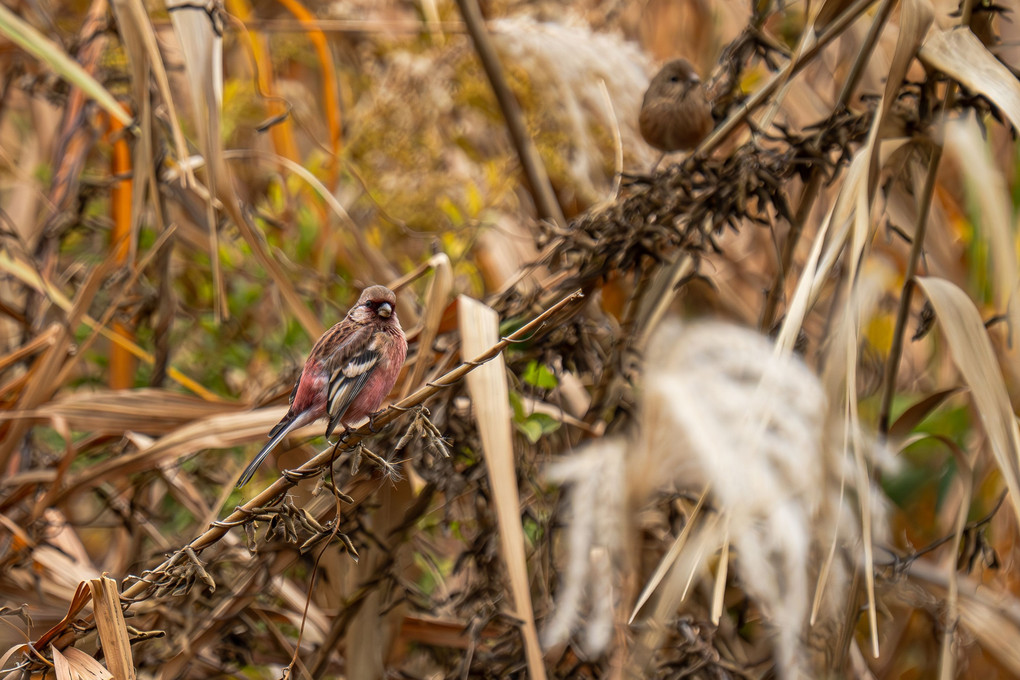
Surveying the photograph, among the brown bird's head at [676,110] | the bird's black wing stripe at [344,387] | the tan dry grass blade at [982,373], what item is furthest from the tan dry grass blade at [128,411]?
the tan dry grass blade at [982,373]

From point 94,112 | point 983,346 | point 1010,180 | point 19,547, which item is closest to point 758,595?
point 983,346

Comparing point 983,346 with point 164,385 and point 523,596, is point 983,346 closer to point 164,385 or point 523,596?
point 523,596

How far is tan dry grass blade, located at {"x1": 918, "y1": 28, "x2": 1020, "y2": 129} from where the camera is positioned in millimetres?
1279

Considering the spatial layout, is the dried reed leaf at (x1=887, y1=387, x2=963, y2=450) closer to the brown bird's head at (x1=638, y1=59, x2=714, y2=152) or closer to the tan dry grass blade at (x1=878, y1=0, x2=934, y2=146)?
the tan dry grass blade at (x1=878, y1=0, x2=934, y2=146)

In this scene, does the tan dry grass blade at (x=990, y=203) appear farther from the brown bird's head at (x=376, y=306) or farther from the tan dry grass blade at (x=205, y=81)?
the tan dry grass blade at (x=205, y=81)

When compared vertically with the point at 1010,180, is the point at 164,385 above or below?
below

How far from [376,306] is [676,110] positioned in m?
0.97

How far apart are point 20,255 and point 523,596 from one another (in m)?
A: 1.71

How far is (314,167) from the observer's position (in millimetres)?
3057

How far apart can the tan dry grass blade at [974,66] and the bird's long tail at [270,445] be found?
3.65 feet

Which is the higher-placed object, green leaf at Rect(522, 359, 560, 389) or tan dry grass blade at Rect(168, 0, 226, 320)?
tan dry grass blade at Rect(168, 0, 226, 320)

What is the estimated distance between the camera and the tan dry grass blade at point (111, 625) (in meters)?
1.00

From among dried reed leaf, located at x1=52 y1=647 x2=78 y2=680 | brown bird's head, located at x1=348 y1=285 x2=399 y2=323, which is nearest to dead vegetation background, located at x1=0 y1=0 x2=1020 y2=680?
dried reed leaf, located at x1=52 y1=647 x2=78 y2=680

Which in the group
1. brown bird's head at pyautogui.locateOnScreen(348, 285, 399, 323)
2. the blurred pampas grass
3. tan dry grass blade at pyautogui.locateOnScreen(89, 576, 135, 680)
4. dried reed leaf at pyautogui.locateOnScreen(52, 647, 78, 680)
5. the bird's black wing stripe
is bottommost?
the blurred pampas grass
